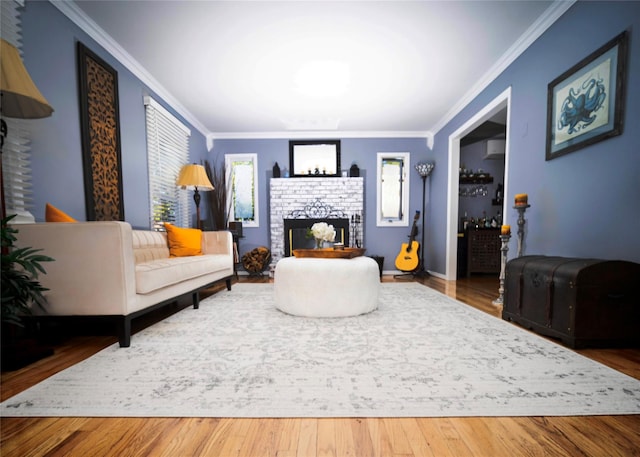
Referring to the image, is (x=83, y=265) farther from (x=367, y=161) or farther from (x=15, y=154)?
(x=367, y=161)

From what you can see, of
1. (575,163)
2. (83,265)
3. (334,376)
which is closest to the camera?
(334,376)

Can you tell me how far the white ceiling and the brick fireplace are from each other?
1.27m

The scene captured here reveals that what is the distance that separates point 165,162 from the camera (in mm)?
3564

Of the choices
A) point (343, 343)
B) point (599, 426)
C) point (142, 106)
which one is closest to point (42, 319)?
point (343, 343)

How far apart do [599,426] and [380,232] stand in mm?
4148

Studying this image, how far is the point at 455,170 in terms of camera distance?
420 cm

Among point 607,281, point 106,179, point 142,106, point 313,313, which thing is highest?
point 142,106

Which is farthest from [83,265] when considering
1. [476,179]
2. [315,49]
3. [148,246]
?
[476,179]

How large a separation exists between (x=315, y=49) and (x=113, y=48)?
204cm

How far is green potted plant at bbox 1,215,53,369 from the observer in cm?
119

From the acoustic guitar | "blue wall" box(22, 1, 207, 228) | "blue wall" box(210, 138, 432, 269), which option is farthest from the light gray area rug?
"blue wall" box(210, 138, 432, 269)

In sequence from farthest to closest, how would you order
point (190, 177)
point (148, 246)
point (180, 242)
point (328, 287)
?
point (190, 177), point (180, 242), point (148, 246), point (328, 287)

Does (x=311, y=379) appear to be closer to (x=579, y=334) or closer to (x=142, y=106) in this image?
(x=579, y=334)

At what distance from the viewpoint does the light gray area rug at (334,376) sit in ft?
3.40
